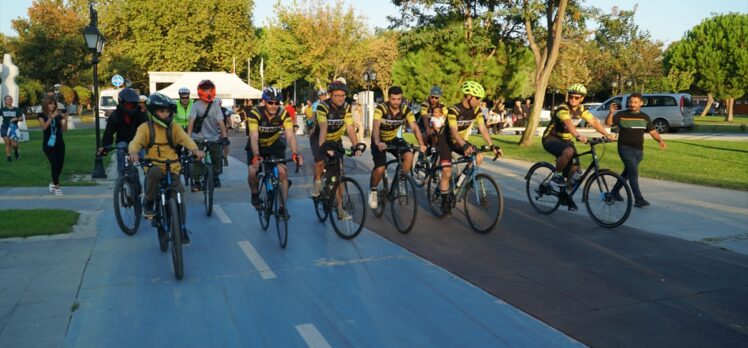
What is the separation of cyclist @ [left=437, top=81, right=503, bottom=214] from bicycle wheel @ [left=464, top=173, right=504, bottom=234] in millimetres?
298

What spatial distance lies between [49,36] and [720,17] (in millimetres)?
52007

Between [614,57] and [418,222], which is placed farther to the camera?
[614,57]

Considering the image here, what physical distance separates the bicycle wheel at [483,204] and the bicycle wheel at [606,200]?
1.29 meters

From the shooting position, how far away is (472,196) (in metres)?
8.09

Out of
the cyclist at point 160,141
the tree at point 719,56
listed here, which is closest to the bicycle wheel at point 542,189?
the cyclist at point 160,141

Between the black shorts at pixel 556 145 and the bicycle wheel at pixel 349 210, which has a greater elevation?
the black shorts at pixel 556 145

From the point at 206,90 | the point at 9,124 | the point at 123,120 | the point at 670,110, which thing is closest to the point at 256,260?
the point at 123,120

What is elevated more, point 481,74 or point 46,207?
point 481,74

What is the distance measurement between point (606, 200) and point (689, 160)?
9245 mm

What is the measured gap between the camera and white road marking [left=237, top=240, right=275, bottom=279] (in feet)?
20.1

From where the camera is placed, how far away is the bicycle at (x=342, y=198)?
7.37 m

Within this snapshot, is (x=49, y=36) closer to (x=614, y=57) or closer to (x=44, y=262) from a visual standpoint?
(x=614, y=57)

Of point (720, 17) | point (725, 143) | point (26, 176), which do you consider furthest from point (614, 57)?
point (26, 176)

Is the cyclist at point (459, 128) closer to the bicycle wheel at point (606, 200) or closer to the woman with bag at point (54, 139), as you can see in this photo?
the bicycle wheel at point (606, 200)
